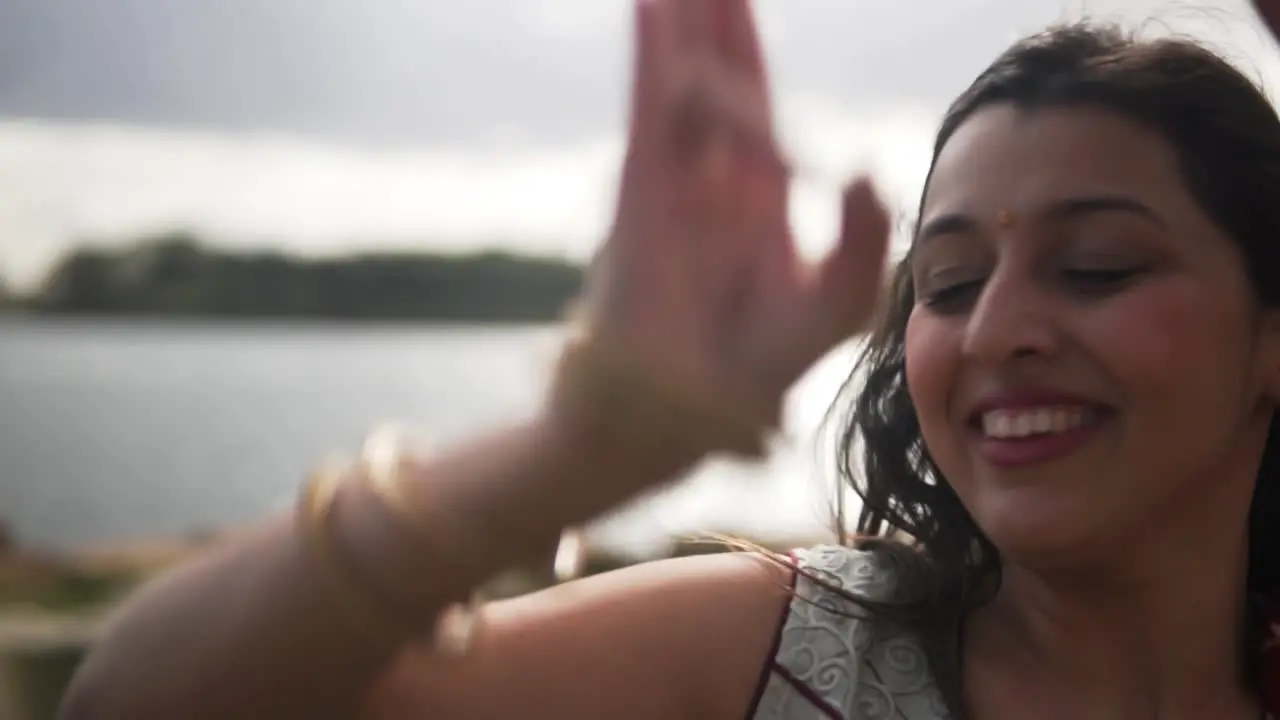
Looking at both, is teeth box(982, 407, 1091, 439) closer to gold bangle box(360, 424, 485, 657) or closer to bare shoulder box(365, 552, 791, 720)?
bare shoulder box(365, 552, 791, 720)

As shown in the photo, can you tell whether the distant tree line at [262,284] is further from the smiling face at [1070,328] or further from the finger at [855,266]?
the finger at [855,266]

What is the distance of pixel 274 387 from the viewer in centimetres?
105

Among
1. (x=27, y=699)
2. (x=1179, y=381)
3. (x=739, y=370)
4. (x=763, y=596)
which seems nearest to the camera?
(x=739, y=370)

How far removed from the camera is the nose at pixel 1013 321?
2.34 feet

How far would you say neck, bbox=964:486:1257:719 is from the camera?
0.82 m

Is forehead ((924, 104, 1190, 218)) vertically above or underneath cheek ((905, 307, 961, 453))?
above

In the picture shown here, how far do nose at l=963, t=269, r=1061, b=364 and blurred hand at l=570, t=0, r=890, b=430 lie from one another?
12.6 inches

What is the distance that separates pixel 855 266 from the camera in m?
0.42

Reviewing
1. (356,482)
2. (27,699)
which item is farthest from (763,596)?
(27,699)

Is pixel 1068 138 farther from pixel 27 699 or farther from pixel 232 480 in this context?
pixel 27 699

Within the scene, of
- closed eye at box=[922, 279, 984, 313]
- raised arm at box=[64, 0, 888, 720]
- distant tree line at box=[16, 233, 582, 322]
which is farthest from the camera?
distant tree line at box=[16, 233, 582, 322]

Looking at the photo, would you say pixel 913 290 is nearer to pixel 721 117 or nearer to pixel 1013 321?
pixel 1013 321

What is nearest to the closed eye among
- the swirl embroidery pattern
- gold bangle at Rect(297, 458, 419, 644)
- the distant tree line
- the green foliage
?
the swirl embroidery pattern

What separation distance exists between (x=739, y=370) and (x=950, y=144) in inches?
17.7
